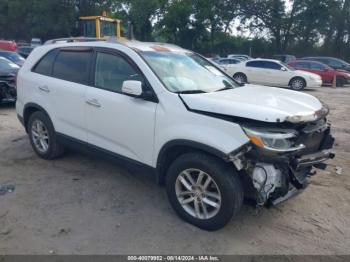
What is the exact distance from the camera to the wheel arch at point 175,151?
3.15m

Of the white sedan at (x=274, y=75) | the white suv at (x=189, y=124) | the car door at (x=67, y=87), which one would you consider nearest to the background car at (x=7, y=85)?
the car door at (x=67, y=87)

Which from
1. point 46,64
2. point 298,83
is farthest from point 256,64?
point 46,64

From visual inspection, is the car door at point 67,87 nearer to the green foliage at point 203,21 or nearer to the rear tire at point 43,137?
the rear tire at point 43,137

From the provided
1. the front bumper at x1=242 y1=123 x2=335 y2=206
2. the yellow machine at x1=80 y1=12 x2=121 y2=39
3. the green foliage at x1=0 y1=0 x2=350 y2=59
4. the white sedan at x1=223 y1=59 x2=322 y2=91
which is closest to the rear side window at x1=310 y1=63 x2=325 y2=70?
the white sedan at x1=223 y1=59 x2=322 y2=91

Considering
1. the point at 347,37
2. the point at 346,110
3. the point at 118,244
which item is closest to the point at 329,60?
the point at 346,110

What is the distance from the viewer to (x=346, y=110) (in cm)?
1077

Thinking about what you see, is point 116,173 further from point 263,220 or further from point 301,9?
point 301,9

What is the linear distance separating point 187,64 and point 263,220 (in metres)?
2.08

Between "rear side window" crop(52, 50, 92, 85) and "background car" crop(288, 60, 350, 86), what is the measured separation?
17263mm

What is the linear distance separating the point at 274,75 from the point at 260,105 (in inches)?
590

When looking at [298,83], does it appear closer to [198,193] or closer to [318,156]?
[318,156]

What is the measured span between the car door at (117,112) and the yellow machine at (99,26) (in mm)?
15099

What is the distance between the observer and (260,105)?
3230mm

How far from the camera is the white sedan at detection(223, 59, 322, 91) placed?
16906 mm
